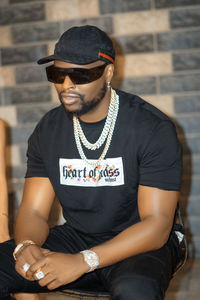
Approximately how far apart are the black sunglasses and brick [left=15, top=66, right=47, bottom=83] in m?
1.53

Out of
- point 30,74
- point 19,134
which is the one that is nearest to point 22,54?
point 30,74

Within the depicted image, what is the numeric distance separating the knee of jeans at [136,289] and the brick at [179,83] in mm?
1940

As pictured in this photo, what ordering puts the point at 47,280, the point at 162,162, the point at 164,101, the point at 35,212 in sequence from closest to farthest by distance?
the point at 47,280
the point at 162,162
the point at 35,212
the point at 164,101

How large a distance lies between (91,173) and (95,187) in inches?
2.4

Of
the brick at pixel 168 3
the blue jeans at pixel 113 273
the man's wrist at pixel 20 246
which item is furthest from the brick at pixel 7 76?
the man's wrist at pixel 20 246

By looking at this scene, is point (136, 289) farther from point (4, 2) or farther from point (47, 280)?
point (4, 2)

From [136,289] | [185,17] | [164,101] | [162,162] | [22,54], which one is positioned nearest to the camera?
[136,289]

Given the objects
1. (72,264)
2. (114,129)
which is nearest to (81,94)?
(114,129)

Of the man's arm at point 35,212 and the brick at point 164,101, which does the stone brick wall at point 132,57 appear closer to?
the brick at point 164,101

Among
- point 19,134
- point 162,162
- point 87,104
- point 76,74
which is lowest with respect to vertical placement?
point 19,134

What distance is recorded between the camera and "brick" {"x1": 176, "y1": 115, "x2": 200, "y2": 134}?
329 cm

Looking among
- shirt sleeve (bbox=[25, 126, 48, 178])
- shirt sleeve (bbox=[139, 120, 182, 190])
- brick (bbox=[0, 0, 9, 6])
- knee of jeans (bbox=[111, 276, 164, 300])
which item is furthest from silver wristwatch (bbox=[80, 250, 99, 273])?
brick (bbox=[0, 0, 9, 6])

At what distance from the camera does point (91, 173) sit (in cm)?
193

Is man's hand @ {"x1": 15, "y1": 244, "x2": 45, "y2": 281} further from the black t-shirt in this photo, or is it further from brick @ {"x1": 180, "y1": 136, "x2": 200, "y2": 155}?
brick @ {"x1": 180, "y1": 136, "x2": 200, "y2": 155}
